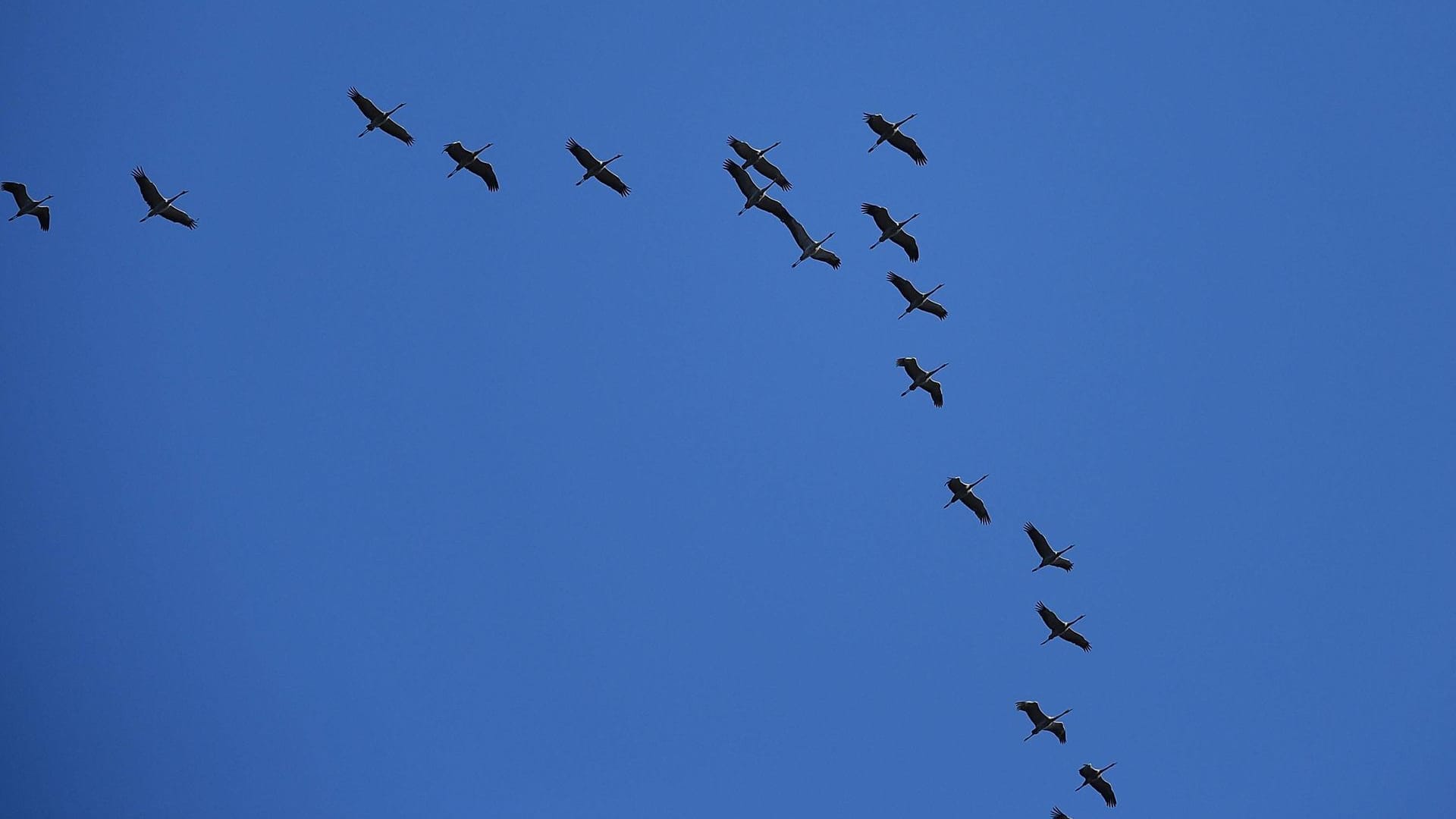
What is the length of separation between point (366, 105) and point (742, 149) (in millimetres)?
12556

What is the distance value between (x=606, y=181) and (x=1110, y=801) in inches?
1136

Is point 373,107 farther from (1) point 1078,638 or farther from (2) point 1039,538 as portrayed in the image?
(1) point 1078,638

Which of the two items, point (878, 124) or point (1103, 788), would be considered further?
point (1103, 788)

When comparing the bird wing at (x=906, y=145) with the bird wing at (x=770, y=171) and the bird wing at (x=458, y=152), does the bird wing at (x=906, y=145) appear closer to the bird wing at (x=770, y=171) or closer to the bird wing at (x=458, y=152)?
the bird wing at (x=770, y=171)

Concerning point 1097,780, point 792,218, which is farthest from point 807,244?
point 1097,780

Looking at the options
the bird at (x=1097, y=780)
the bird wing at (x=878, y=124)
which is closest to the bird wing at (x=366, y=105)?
the bird wing at (x=878, y=124)

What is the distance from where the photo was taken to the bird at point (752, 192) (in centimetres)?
4631

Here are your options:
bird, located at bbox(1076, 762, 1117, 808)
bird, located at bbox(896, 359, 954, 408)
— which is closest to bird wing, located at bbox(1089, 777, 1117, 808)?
bird, located at bbox(1076, 762, 1117, 808)

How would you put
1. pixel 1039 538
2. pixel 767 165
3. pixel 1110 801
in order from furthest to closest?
pixel 1110 801 < pixel 1039 538 < pixel 767 165

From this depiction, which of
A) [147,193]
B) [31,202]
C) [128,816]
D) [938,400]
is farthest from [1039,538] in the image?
[128,816]

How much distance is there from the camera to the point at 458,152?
1897 inches

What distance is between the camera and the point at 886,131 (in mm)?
47031

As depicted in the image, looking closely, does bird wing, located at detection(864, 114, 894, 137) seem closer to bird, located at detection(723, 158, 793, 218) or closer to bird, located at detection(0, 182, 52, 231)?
bird, located at detection(723, 158, 793, 218)

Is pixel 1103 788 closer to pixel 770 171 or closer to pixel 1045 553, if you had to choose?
pixel 1045 553
